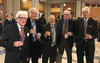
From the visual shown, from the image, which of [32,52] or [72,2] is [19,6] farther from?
[32,52]

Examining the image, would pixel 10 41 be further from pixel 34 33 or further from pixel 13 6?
pixel 13 6

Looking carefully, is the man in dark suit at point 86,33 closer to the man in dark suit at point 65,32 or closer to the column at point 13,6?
the man in dark suit at point 65,32

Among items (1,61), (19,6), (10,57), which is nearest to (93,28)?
(10,57)

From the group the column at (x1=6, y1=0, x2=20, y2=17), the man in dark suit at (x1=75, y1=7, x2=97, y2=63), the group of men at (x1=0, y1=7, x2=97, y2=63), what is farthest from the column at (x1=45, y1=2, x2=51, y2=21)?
the man in dark suit at (x1=75, y1=7, x2=97, y2=63)

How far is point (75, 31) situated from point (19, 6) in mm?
6915

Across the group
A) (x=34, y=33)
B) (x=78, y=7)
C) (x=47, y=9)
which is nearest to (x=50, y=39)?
(x=34, y=33)

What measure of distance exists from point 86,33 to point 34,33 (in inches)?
45.5

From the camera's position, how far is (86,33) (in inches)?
125

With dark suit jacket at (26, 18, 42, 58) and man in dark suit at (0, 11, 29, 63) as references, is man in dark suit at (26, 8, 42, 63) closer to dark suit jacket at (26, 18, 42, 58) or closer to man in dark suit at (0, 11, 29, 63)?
dark suit jacket at (26, 18, 42, 58)

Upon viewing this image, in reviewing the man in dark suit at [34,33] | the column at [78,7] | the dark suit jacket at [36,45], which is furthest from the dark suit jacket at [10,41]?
the column at [78,7]

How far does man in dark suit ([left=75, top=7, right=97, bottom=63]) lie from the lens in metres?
→ 3.13

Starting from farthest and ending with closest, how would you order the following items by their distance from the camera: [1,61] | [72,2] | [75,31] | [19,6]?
[72,2]
[19,6]
[1,61]
[75,31]

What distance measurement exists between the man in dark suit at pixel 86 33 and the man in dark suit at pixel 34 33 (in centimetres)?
90

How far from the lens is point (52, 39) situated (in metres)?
3.44
